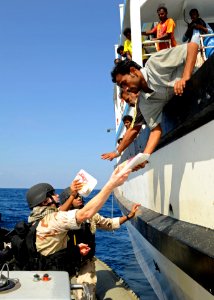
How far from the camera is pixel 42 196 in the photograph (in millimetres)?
3660

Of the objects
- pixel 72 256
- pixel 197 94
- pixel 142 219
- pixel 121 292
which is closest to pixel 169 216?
pixel 142 219

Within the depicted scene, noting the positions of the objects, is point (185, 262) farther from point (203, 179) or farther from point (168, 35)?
point (168, 35)

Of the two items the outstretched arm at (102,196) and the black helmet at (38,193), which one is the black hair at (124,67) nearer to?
the outstretched arm at (102,196)

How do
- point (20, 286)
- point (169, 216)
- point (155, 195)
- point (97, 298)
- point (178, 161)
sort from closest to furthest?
1. point (20, 286)
2. point (178, 161)
3. point (169, 216)
4. point (155, 195)
5. point (97, 298)

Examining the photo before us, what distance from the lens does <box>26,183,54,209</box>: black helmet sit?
3645 mm

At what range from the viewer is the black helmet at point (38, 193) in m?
3.64

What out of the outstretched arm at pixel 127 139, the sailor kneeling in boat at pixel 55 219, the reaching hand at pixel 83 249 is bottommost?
the reaching hand at pixel 83 249

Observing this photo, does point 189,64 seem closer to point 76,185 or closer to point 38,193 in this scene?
Result: point 76,185

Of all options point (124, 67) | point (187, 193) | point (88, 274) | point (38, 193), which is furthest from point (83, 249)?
point (124, 67)

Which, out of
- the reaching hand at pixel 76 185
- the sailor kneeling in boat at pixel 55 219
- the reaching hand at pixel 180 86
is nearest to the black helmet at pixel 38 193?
the sailor kneeling in boat at pixel 55 219

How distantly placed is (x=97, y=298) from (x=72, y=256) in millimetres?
1516

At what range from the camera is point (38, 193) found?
3.69 m

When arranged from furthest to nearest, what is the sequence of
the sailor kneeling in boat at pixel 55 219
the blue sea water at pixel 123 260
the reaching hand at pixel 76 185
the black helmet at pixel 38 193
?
the blue sea water at pixel 123 260 → the black helmet at pixel 38 193 → the reaching hand at pixel 76 185 → the sailor kneeling in boat at pixel 55 219

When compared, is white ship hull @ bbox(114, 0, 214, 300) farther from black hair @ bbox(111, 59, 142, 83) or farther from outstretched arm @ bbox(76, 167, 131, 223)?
outstretched arm @ bbox(76, 167, 131, 223)
